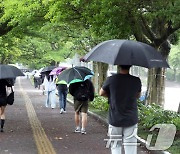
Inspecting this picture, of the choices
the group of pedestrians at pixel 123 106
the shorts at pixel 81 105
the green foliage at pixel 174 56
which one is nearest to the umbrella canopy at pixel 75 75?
the shorts at pixel 81 105

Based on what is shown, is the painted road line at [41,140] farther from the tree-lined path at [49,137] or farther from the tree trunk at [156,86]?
the tree trunk at [156,86]

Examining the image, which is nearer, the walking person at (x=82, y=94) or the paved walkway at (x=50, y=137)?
the paved walkway at (x=50, y=137)

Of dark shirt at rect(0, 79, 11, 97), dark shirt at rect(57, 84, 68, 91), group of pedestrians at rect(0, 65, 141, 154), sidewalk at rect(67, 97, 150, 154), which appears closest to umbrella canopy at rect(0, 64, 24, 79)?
dark shirt at rect(0, 79, 11, 97)

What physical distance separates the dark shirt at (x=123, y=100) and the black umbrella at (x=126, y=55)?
0.79ft

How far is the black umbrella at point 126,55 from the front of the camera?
222 inches

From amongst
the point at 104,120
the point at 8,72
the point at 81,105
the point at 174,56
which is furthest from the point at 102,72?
the point at 174,56

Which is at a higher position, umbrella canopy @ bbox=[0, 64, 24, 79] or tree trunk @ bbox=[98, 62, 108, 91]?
umbrella canopy @ bbox=[0, 64, 24, 79]

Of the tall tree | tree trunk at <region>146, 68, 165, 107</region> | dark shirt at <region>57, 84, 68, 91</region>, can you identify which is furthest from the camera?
tree trunk at <region>146, 68, 165, 107</region>

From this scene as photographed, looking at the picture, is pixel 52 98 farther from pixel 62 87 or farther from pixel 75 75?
pixel 75 75

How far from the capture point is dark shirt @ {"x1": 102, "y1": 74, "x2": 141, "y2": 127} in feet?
18.5

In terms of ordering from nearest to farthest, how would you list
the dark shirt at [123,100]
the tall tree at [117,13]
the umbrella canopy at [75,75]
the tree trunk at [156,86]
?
the dark shirt at [123,100]
the umbrella canopy at [75,75]
the tall tree at [117,13]
the tree trunk at [156,86]

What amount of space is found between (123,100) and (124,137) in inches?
21.5

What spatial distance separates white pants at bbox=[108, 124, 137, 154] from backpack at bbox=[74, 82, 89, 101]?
14.5 ft

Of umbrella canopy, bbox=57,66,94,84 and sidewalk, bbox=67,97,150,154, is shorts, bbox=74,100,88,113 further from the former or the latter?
sidewalk, bbox=67,97,150,154
